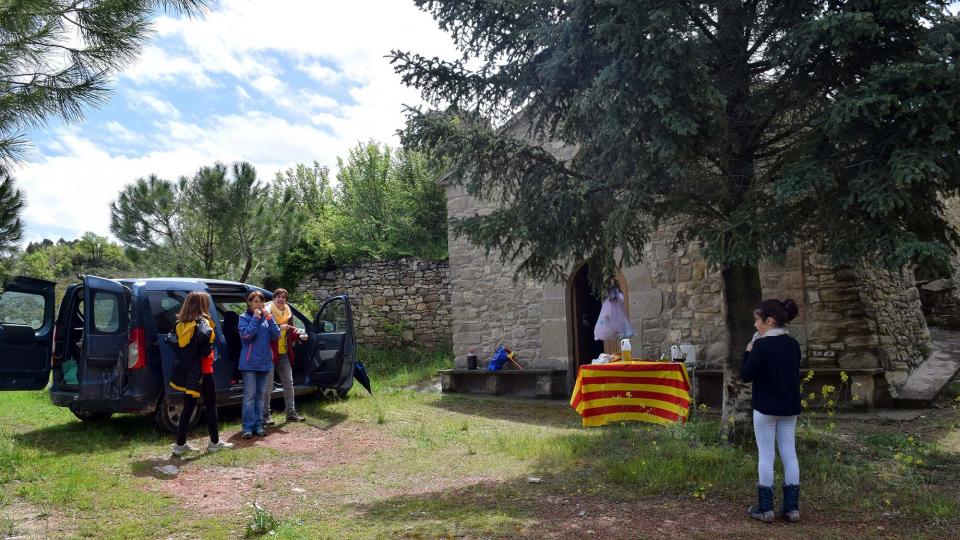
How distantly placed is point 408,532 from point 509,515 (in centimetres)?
69

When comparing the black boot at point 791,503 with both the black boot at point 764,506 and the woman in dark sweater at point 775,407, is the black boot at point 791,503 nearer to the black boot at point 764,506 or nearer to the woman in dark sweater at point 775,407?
the woman in dark sweater at point 775,407

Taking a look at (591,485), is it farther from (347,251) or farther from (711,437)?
(347,251)

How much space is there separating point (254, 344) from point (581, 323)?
605 centimetres

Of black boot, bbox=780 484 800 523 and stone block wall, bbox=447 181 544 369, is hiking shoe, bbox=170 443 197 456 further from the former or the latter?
stone block wall, bbox=447 181 544 369

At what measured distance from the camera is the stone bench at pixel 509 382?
33.8ft

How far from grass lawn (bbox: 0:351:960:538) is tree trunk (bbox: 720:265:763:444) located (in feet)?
1.09

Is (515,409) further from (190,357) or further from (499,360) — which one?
(190,357)

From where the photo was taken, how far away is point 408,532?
403cm

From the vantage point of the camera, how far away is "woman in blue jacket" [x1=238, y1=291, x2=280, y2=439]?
673 cm

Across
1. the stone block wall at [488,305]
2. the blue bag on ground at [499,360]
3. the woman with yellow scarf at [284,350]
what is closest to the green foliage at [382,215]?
the stone block wall at [488,305]

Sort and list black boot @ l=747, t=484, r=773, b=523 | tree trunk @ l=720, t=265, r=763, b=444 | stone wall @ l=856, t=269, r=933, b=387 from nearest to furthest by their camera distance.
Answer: black boot @ l=747, t=484, r=773, b=523
tree trunk @ l=720, t=265, r=763, b=444
stone wall @ l=856, t=269, r=933, b=387

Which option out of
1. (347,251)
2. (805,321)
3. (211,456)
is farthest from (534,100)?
(347,251)

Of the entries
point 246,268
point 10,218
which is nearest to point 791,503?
point 10,218

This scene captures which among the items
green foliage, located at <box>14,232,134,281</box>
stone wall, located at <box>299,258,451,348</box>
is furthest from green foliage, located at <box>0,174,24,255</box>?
green foliage, located at <box>14,232,134,281</box>
